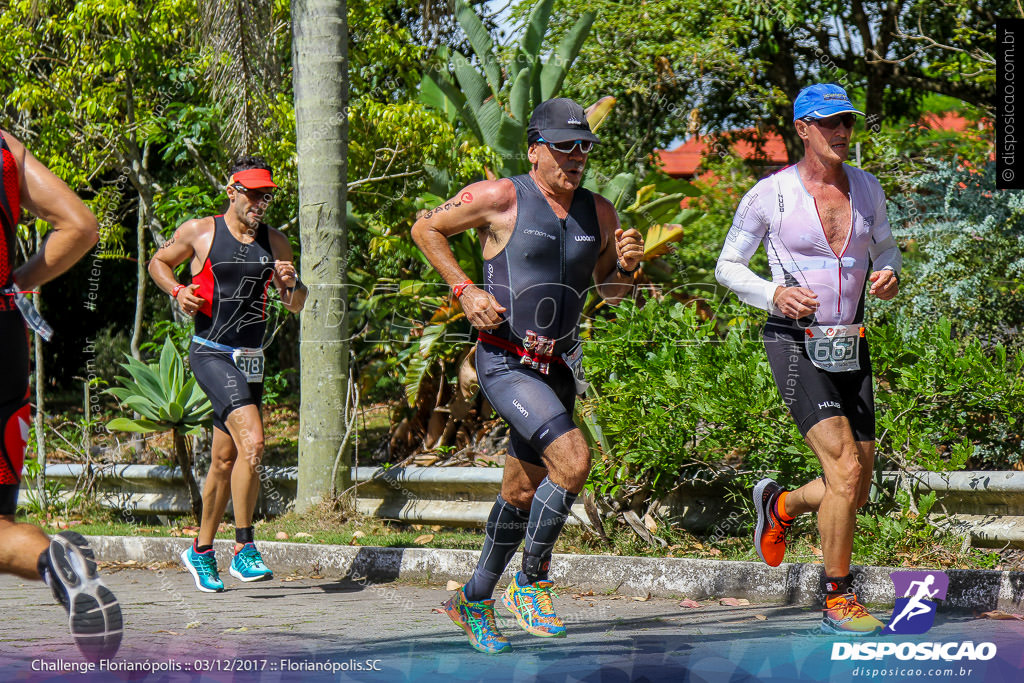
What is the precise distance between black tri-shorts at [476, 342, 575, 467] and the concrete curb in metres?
1.60

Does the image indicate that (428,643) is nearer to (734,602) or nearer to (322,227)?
(734,602)

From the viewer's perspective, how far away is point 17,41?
32.4ft

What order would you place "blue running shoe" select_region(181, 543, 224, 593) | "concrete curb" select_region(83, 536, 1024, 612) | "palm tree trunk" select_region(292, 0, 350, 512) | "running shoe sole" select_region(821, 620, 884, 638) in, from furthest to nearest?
"palm tree trunk" select_region(292, 0, 350, 512)
"blue running shoe" select_region(181, 543, 224, 593)
"concrete curb" select_region(83, 536, 1024, 612)
"running shoe sole" select_region(821, 620, 884, 638)

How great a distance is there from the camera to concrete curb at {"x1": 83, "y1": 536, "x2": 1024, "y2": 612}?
5387 mm

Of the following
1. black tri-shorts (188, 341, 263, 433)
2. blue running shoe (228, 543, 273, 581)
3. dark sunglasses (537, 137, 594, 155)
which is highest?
dark sunglasses (537, 137, 594, 155)

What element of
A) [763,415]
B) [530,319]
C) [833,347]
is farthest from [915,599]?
[530,319]

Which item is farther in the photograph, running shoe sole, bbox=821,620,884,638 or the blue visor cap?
the blue visor cap

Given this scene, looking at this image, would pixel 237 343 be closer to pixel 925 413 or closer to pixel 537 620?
pixel 537 620

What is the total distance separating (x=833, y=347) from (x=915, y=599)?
3.81 feet

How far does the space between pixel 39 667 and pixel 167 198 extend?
6928 millimetres

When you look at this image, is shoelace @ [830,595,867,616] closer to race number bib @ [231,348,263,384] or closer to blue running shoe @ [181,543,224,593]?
blue running shoe @ [181,543,224,593]

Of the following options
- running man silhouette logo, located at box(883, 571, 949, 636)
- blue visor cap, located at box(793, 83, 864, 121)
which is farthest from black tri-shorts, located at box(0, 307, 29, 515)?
running man silhouette logo, located at box(883, 571, 949, 636)

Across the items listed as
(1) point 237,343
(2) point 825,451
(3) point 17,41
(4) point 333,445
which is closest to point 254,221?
(1) point 237,343

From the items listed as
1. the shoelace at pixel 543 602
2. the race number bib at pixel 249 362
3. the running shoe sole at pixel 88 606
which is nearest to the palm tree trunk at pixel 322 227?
the race number bib at pixel 249 362
